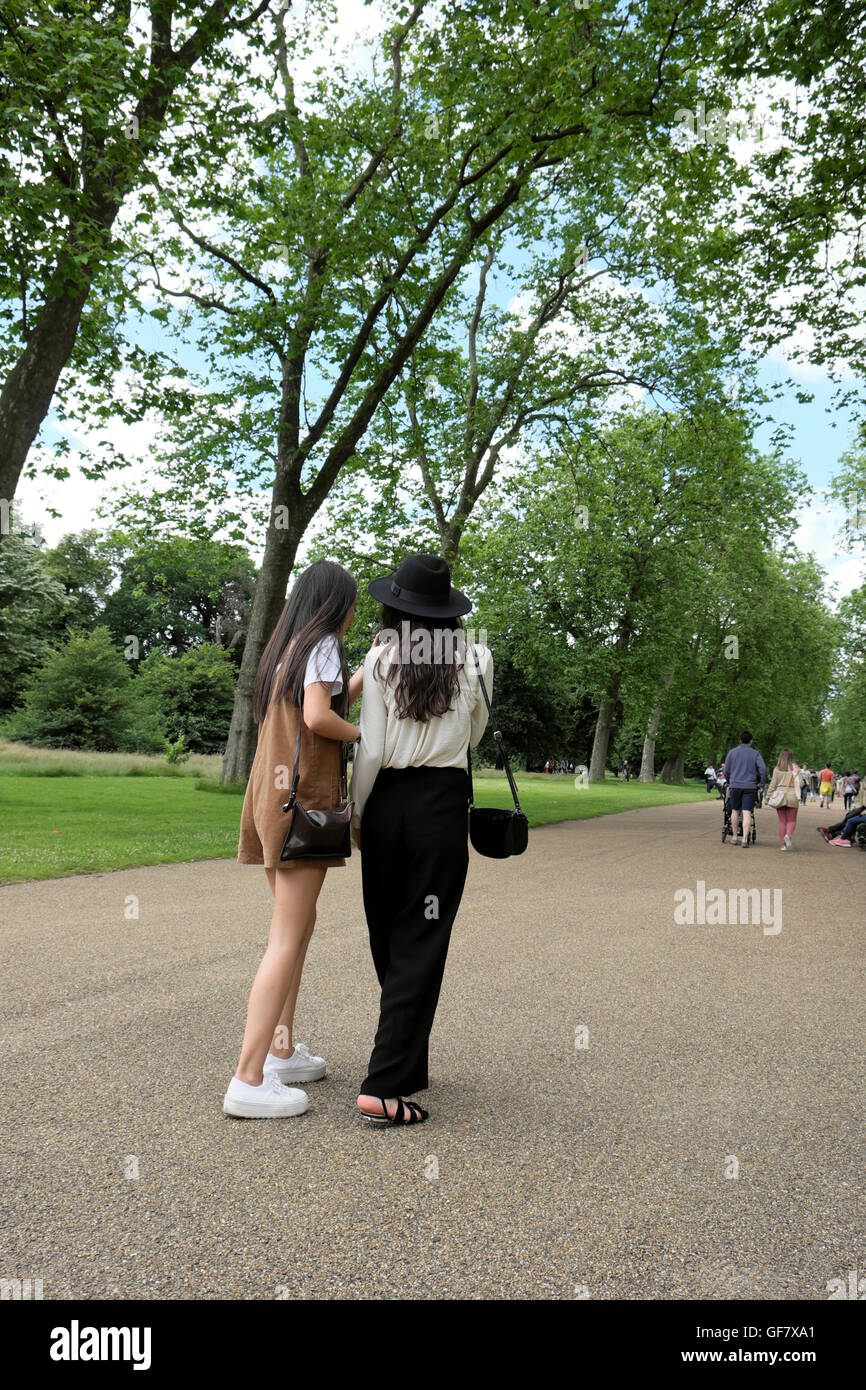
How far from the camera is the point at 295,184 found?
1706 cm

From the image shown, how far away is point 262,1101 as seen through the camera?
3.64 meters

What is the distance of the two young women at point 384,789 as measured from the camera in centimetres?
371

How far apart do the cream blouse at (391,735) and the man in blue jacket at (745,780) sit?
1449 cm

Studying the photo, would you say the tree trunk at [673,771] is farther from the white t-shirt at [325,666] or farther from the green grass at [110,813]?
the white t-shirt at [325,666]

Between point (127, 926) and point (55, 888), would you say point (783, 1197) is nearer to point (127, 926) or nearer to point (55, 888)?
point (127, 926)

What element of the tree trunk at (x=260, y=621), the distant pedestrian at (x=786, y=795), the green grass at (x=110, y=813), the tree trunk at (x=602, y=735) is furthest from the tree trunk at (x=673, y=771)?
the tree trunk at (x=260, y=621)

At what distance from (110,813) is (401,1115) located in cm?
1341

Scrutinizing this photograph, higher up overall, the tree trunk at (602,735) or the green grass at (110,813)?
the tree trunk at (602,735)

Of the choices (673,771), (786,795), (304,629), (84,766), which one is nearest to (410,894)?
(304,629)

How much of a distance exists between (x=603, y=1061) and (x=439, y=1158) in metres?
1.43

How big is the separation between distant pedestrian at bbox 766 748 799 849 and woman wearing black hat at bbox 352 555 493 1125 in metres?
14.9

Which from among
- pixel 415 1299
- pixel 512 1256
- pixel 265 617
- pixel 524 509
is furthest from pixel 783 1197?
pixel 524 509

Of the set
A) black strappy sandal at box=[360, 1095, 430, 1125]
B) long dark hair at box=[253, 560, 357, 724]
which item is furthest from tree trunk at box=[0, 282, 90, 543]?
black strappy sandal at box=[360, 1095, 430, 1125]
